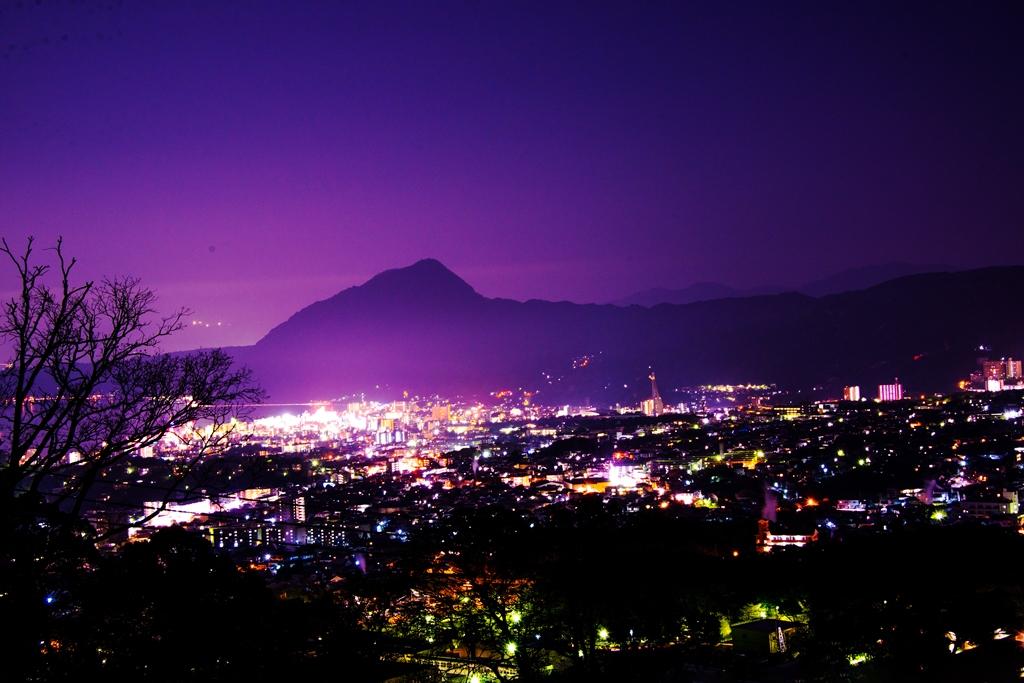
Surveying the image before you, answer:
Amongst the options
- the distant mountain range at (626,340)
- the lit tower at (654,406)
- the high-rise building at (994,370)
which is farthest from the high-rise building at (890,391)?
the lit tower at (654,406)

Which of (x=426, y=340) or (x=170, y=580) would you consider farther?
(x=426, y=340)

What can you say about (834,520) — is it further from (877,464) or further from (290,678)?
(290,678)

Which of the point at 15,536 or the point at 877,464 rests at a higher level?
the point at 15,536

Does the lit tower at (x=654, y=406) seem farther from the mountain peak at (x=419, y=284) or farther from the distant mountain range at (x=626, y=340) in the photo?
the mountain peak at (x=419, y=284)

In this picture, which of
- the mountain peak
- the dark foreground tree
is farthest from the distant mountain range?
the dark foreground tree

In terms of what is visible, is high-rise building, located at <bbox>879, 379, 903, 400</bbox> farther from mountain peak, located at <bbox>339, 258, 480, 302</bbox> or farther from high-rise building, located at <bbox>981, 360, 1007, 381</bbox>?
mountain peak, located at <bbox>339, 258, 480, 302</bbox>

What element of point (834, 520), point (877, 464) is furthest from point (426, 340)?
point (834, 520)
